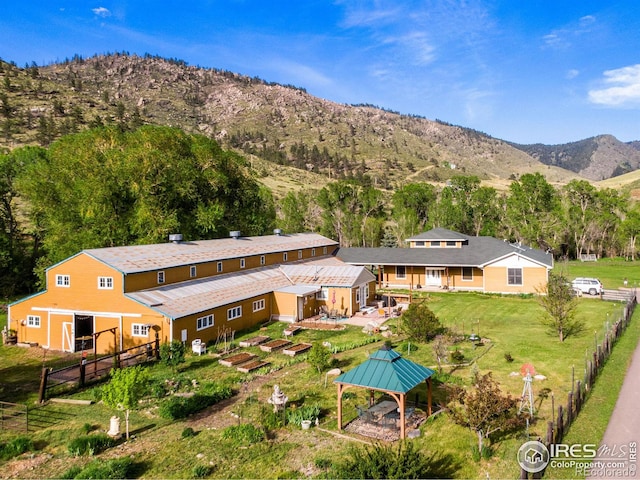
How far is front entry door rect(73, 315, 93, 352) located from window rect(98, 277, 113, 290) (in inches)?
89.1

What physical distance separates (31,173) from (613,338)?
47.7 m

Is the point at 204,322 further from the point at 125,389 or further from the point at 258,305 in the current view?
the point at 125,389

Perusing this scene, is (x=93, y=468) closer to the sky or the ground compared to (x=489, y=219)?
closer to the ground

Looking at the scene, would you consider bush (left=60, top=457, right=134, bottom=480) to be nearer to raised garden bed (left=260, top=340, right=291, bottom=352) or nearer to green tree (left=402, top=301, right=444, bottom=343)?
raised garden bed (left=260, top=340, right=291, bottom=352)

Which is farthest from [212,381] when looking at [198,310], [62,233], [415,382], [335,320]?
[62,233]

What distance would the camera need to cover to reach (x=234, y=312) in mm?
29766

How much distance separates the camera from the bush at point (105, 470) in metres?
12.1

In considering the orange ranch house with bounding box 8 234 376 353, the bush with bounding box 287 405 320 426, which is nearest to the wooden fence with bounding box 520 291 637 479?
the bush with bounding box 287 405 320 426

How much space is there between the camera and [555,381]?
19281 mm

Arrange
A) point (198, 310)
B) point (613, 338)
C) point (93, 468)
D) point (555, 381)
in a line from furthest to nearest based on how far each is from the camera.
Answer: point (198, 310) → point (613, 338) → point (555, 381) → point (93, 468)

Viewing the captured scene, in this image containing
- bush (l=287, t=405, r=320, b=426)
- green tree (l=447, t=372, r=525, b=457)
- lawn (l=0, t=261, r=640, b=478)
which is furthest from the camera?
bush (l=287, t=405, r=320, b=426)

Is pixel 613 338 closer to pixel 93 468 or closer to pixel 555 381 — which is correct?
pixel 555 381

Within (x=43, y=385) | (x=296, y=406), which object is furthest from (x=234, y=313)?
(x=296, y=406)

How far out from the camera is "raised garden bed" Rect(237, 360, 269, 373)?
2170cm
